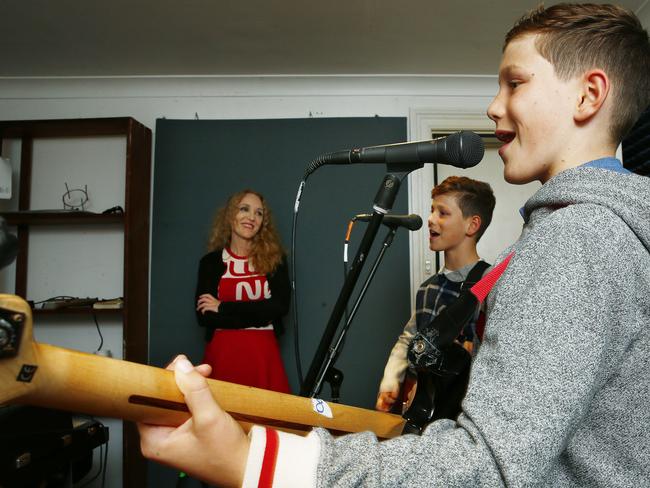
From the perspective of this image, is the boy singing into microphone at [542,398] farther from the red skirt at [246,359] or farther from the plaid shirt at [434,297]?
the red skirt at [246,359]

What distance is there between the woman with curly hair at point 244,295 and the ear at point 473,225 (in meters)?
1.25

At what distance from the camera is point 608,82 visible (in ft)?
2.55

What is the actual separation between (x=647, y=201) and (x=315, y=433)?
1.68 ft

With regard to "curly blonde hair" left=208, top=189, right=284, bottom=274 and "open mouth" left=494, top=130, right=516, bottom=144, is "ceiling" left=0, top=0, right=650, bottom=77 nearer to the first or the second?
"curly blonde hair" left=208, top=189, right=284, bottom=274

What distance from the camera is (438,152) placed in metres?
1.10

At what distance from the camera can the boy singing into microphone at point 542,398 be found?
1.59 ft

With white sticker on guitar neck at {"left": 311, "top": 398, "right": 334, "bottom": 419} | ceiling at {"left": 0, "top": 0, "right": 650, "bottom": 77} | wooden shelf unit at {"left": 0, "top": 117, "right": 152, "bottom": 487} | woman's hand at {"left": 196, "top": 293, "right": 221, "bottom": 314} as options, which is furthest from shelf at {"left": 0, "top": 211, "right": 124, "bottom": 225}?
white sticker on guitar neck at {"left": 311, "top": 398, "right": 334, "bottom": 419}

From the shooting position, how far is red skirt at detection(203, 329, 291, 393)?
2.95 metres

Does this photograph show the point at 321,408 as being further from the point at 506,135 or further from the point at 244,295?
the point at 244,295

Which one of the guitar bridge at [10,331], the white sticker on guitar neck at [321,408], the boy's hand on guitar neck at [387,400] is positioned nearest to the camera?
the guitar bridge at [10,331]

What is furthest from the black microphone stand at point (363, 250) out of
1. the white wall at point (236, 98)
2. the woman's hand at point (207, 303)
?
the white wall at point (236, 98)

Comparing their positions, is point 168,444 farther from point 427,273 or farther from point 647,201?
point 427,273

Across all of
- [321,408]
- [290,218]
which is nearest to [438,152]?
[321,408]

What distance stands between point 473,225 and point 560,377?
208 cm
